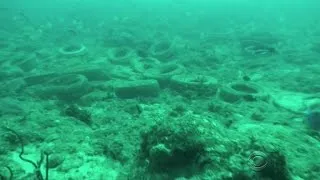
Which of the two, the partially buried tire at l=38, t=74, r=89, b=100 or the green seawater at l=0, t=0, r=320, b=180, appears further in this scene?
the partially buried tire at l=38, t=74, r=89, b=100

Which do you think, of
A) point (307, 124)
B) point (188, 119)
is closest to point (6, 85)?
point (188, 119)

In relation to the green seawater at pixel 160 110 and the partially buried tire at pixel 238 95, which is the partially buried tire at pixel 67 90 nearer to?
the green seawater at pixel 160 110

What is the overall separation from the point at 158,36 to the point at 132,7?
664 inches

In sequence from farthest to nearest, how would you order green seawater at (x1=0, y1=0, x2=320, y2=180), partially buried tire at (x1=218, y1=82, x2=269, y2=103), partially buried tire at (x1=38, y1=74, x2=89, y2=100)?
partially buried tire at (x1=38, y1=74, x2=89, y2=100) < partially buried tire at (x1=218, y1=82, x2=269, y2=103) < green seawater at (x1=0, y1=0, x2=320, y2=180)

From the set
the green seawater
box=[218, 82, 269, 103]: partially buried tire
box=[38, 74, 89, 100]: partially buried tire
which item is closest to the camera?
the green seawater

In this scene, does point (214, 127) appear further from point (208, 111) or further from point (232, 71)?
point (232, 71)

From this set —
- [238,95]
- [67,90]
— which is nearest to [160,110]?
[238,95]

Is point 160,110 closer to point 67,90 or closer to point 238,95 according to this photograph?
point 238,95

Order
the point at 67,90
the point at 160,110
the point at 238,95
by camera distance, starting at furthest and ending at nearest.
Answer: the point at 67,90, the point at 238,95, the point at 160,110

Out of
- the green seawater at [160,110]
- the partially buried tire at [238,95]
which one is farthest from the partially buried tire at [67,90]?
the partially buried tire at [238,95]

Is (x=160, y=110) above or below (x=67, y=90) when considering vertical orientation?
above

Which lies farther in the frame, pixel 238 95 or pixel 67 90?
pixel 67 90

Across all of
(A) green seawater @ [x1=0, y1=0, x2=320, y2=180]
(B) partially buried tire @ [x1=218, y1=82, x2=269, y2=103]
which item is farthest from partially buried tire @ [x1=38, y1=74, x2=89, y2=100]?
(B) partially buried tire @ [x1=218, y1=82, x2=269, y2=103]

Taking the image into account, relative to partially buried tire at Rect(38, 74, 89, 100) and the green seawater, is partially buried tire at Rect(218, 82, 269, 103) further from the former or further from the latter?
partially buried tire at Rect(38, 74, 89, 100)
